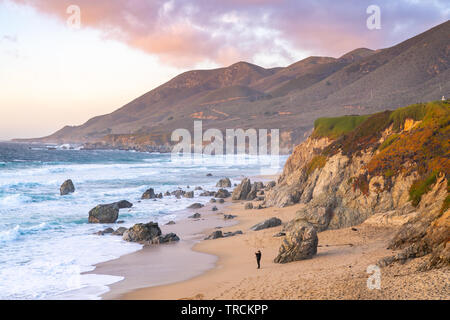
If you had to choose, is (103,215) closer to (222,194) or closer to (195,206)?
(195,206)

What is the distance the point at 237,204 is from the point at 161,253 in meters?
17.3

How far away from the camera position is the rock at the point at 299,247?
686 inches

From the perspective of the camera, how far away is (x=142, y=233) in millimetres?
23469

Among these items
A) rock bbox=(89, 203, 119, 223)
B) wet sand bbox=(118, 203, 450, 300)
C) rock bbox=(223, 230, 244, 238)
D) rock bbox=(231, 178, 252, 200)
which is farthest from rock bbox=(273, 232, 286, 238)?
rock bbox=(231, 178, 252, 200)

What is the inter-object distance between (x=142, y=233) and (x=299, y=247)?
10.0 metres

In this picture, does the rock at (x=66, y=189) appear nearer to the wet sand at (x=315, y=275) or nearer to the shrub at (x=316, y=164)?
the wet sand at (x=315, y=275)

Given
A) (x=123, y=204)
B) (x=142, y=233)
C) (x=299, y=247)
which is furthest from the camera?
(x=123, y=204)

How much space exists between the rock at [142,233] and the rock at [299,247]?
29.0 feet

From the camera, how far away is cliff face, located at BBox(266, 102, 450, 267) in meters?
16.1

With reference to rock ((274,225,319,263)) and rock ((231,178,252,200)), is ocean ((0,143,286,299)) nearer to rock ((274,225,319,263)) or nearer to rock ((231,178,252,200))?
rock ((231,178,252,200))

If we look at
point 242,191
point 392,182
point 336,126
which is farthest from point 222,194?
point 392,182

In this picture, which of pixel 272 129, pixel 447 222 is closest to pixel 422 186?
pixel 447 222

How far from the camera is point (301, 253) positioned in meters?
17.4

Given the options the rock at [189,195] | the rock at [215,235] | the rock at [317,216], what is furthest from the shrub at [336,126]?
the rock at [215,235]
